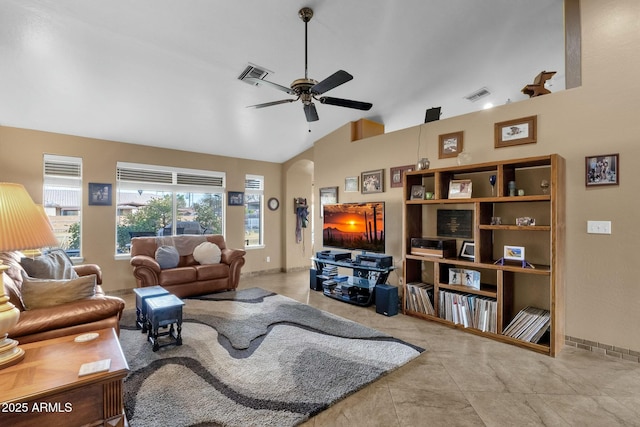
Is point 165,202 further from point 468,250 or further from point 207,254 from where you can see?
point 468,250

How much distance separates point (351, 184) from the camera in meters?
5.08

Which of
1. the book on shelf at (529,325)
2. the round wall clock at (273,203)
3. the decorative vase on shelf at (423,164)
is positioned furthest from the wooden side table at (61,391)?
the round wall clock at (273,203)

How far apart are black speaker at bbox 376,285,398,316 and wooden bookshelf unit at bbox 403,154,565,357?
5.5 inches

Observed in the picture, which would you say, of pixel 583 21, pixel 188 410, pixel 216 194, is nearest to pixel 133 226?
pixel 216 194

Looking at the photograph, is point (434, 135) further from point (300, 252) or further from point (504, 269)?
point (300, 252)

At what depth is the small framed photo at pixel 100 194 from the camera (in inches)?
187

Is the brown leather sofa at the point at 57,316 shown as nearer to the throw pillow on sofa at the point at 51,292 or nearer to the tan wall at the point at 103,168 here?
the throw pillow on sofa at the point at 51,292

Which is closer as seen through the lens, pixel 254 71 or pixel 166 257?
pixel 254 71

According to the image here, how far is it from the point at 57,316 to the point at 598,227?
4.50m

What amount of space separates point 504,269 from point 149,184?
5.51 metres

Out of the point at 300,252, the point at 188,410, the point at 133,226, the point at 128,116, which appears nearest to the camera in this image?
the point at 188,410

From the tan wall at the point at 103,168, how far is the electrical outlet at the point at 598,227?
5.39m

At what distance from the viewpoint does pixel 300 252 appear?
278 inches

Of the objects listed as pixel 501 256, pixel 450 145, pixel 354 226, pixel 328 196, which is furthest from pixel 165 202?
pixel 501 256
